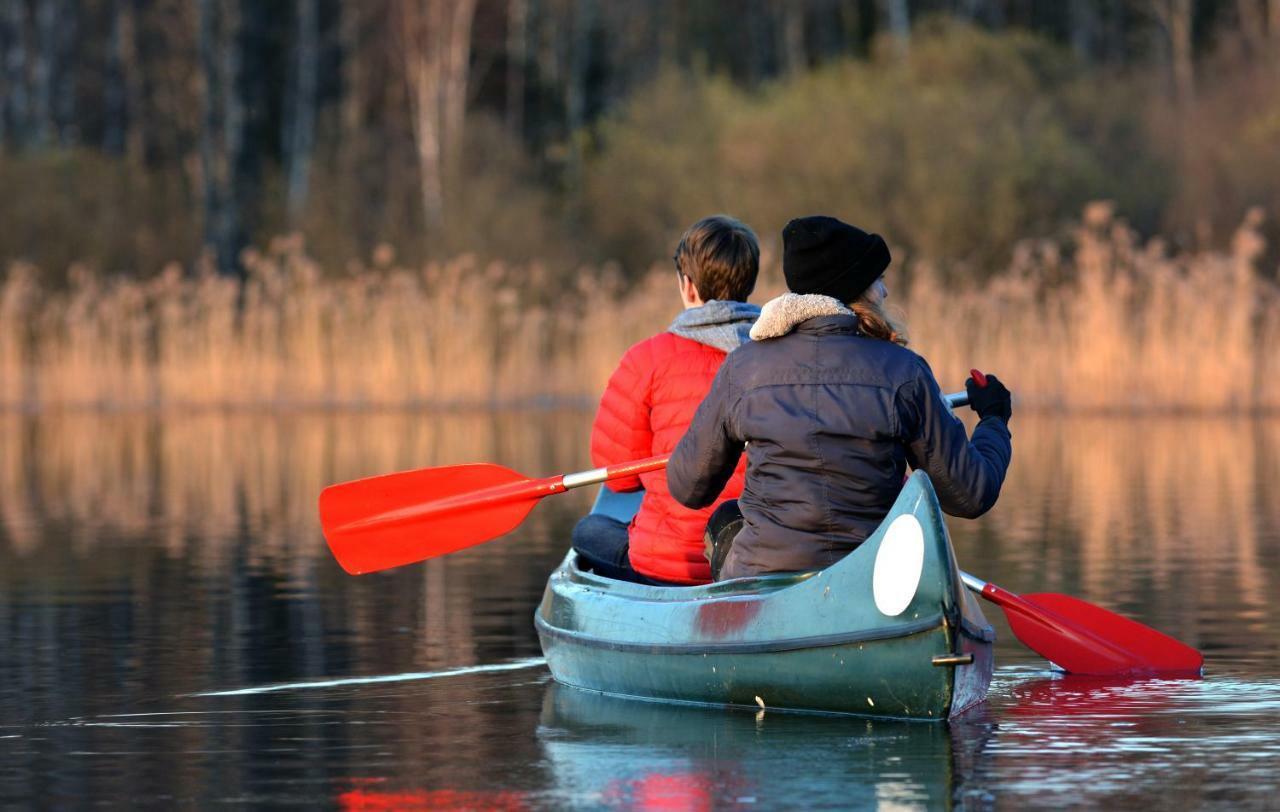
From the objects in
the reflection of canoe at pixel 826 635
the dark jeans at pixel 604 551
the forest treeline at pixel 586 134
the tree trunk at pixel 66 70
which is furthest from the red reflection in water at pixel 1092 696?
the tree trunk at pixel 66 70

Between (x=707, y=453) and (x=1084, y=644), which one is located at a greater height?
(x=707, y=453)

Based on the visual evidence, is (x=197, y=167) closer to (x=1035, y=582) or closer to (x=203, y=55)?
(x=203, y=55)

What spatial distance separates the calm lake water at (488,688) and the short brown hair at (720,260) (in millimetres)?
1351

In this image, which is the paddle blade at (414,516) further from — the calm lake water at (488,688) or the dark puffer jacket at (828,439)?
the dark puffer jacket at (828,439)

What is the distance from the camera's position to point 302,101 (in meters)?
43.8

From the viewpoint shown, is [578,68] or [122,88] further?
[122,88]

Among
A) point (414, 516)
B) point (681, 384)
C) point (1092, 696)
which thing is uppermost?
point (681, 384)

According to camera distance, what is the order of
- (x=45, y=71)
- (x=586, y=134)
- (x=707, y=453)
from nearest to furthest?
1. (x=707, y=453)
2. (x=586, y=134)
3. (x=45, y=71)

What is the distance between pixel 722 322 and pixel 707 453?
0.64 m

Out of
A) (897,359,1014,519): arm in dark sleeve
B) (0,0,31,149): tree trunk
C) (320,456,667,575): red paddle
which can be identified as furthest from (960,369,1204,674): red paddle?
(0,0,31,149): tree trunk

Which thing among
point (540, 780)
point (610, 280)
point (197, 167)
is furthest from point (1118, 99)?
point (540, 780)

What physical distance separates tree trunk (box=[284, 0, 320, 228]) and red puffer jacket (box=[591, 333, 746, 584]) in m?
33.3

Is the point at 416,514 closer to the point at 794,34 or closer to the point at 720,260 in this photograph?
the point at 720,260

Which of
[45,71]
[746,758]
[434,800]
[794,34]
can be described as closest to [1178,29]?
[794,34]
